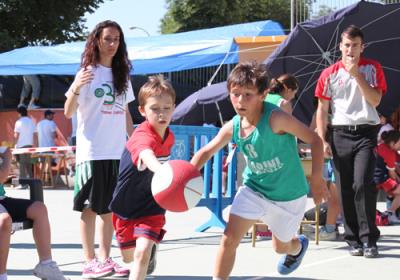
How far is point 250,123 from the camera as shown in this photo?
6039 millimetres

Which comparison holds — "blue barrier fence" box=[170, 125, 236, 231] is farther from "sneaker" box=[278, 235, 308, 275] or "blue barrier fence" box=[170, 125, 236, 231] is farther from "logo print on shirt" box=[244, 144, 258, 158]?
"logo print on shirt" box=[244, 144, 258, 158]

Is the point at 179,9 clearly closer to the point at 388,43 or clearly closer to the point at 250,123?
the point at 388,43

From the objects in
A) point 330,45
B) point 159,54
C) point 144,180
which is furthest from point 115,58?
point 159,54

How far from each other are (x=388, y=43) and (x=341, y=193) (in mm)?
4742

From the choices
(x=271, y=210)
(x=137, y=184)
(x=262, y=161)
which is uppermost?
(x=262, y=161)

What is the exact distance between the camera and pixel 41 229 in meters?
6.52

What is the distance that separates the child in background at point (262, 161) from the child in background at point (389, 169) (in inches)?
243

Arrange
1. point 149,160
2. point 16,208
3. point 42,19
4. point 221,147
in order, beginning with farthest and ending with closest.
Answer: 1. point 42,19
2. point 16,208
3. point 221,147
4. point 149,160

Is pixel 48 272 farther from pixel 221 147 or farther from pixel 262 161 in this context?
pixel 262 161

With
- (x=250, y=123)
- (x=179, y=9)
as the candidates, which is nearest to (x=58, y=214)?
(x=250, y=123)

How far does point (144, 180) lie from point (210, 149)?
58 centimetres

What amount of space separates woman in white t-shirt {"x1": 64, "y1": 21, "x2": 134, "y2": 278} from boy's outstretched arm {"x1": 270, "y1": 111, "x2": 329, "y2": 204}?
176 cm

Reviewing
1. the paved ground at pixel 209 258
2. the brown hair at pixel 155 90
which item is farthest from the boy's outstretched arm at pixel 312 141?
the paved ground at pixel 209 258

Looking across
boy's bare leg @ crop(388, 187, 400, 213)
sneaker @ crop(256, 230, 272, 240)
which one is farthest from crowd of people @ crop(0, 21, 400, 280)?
boy's bare leg @ crop(388, 187, 400, 213)
